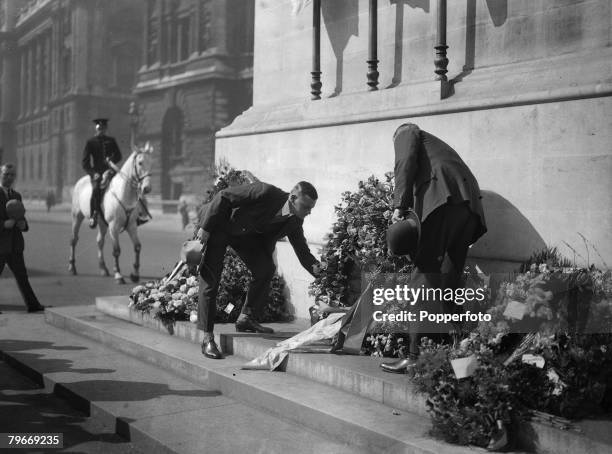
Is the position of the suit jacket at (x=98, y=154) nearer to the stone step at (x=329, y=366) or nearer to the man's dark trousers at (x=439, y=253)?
the stone step at (x=329, y=366)

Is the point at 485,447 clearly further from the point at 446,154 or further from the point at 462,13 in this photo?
the point at 462,13

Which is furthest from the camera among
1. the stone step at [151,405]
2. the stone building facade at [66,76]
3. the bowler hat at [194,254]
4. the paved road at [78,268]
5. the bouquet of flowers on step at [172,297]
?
the stone building facade at [66,76]

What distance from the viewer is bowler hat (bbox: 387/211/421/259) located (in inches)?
213

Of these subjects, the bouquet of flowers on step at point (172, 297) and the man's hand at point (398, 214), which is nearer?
the man's hand at point (398, 214)

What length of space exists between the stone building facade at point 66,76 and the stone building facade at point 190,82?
392 inches

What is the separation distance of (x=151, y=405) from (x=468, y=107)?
12.6ft

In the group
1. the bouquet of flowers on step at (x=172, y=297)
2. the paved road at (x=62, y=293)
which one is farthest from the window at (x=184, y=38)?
the bouquet of flowers on step at (x=172, y=297)

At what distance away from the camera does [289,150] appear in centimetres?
892

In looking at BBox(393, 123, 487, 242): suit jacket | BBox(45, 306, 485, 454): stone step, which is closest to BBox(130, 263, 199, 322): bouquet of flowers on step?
BBox(45, 306, 485, 454): stone step

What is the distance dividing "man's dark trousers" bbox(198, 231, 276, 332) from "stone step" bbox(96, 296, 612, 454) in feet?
1.24

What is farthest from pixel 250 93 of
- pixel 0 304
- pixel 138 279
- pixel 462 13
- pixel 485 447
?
pixel 485 447

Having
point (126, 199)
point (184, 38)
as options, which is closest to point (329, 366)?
point (126, 199)

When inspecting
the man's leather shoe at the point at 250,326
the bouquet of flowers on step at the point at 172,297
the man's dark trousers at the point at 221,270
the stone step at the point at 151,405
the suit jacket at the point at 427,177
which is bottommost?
the stone step at the point at 151,405

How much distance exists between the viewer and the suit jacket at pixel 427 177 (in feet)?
17.6
